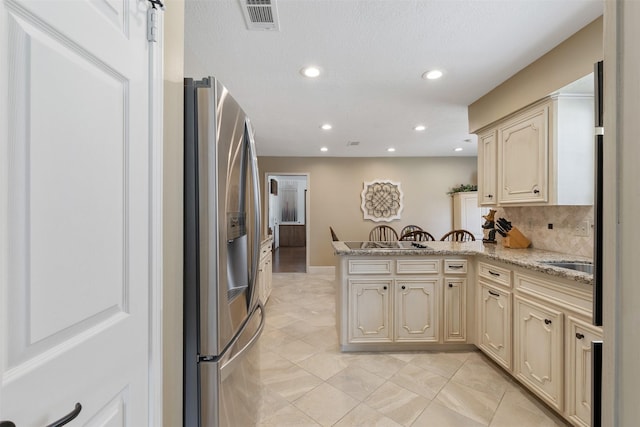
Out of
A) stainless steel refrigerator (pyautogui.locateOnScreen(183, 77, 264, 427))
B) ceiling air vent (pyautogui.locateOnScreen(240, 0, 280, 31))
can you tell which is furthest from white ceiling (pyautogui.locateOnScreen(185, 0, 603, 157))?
stainless steel refrigerator (pyautogui.locateOnScreen(183, 77, 264, 427))

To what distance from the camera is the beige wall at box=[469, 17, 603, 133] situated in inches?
67.9

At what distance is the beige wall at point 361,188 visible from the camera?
19.2 ft

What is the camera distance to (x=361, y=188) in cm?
586

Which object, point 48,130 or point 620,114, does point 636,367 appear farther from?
point 48,130

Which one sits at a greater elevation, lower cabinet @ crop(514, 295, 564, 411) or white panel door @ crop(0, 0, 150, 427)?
white panel door @ crop(0, 0, 150, 427)

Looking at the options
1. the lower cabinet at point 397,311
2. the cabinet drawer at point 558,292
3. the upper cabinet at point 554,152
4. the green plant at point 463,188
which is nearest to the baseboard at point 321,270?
the green plant at point 463,188

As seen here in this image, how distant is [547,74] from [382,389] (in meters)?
2.64

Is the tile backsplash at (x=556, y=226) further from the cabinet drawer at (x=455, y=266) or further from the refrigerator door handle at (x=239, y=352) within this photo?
the refrigerator door handle at (x=239, y=352)

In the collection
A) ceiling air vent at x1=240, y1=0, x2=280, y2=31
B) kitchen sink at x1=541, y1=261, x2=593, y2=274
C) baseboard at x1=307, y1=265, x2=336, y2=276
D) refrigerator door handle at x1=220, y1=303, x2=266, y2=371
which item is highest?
ceiling air vent at x1=240, y1=0, x2=280, y2=31

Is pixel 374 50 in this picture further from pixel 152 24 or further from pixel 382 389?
pixel 382 389

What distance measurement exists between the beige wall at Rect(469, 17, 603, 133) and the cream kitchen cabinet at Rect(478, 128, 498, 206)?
165mm

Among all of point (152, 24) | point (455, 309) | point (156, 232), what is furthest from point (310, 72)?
point (455, 309)

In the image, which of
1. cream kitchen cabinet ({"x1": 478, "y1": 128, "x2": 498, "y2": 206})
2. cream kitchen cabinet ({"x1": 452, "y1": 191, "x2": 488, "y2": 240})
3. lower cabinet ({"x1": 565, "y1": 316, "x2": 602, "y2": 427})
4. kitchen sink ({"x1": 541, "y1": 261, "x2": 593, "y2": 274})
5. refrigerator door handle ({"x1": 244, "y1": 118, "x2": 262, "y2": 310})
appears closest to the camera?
refrigerator door handle ({"x1": 244, "y1": 118, "x2": 262, "y2": 310})

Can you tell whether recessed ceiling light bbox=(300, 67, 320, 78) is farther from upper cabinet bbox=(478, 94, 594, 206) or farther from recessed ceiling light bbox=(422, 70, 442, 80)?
upper cabinet bbox=(478, 94, 594, 206)
